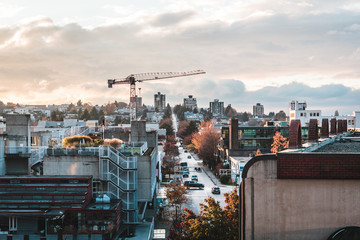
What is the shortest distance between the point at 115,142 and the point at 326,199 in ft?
61.9

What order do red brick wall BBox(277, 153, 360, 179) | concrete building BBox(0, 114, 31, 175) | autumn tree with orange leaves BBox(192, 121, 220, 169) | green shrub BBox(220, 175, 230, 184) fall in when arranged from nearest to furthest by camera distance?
red brick wall BBox(277, 153, 360, 179) → concrete building BBox(0, 114, 31, 175) → green shrub BBox(220, 175, 230, 184) → autumn tree with orange leaves BBox(192, 121, 220, 169)

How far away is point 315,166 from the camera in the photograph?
38.3ft

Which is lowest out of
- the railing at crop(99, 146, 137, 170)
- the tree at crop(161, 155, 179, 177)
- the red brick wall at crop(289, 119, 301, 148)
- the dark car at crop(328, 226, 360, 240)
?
the tree at crop(161, 155, 179, 177)

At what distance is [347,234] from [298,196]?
1757mm

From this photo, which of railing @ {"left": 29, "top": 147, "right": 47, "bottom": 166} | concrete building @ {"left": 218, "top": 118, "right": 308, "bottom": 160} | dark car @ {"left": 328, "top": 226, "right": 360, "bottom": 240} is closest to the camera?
dark car @ {"left": 328, "top": 226, "right": 360, "bottom": 240}

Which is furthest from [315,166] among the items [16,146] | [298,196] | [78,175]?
[16,146]

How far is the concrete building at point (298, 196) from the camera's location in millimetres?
11672

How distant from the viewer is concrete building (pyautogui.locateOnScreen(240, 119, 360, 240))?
11.7 metres

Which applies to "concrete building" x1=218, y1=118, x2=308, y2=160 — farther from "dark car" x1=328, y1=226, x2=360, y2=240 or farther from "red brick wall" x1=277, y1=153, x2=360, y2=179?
"dark car" x1=328, y1=226, x2=360, y2=240

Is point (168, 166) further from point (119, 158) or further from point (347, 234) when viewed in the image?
point (347, 234)

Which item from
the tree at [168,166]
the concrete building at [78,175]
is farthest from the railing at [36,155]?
the tree at [168,166]

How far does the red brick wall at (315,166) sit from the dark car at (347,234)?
1566mm

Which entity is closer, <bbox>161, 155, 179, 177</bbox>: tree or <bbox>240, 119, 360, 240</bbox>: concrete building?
<bbox>240, 119, 360, 240</bbox>: concrete building

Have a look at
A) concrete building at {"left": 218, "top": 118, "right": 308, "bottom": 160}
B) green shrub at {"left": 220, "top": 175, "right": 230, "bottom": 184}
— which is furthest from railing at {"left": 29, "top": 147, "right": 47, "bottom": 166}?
concrete building at {"left": 218, "top": 118, "right": 308, "bottom": 160}
